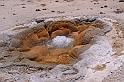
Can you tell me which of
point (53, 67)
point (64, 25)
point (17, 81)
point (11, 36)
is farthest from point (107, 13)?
point (17, 81)

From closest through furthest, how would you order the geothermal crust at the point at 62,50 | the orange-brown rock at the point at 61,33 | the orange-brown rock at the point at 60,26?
the geothermal crust at the point at 62,50 < the orange-brown rock at the point at 61,33 < the orange-brown rock at the point at 60,26

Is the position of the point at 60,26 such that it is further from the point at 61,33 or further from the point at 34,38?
the point at 34,38

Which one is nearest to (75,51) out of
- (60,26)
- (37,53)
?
(37,53)

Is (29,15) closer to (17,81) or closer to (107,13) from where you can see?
(107,13)

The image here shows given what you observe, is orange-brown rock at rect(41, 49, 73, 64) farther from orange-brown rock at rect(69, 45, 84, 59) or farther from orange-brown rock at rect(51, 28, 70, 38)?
orange-brown rock at rect(51, 28, 70, 38)

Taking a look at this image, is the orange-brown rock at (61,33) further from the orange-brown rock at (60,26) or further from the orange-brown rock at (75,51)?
the orange-brown rock at (75,51)

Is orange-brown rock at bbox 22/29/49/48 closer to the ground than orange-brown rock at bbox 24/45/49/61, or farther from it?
→ farther from it

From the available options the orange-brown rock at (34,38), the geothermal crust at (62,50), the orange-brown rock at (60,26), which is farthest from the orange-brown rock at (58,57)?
the orange-brown rock at (60,26)

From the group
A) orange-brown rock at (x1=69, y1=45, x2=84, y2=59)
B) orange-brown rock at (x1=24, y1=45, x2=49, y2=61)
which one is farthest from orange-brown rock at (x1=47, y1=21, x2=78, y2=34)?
orange-brown rock at (x1=69, y1=45, x2=84, y2=59)
